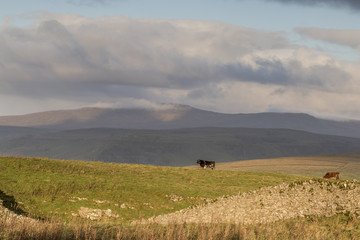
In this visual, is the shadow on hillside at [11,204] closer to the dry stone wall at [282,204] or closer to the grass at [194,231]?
the dry stone wall at [282,204]

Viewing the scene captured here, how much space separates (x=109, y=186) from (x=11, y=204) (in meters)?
13.1

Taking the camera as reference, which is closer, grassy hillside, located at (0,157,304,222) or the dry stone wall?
the dry stone wall

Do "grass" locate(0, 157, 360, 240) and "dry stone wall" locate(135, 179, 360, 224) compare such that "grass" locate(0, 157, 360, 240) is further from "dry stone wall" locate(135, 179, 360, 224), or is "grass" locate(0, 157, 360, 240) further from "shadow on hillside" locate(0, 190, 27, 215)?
"dry stone wall" locate(135, 179, 360, 224)

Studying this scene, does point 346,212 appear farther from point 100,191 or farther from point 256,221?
point 100,191

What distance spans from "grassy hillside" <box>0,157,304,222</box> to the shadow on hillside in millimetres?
87

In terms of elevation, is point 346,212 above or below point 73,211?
above

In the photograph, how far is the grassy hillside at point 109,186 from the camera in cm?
3741

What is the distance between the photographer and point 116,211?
122 ft

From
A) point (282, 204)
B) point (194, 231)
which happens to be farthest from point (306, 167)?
point (194, 231)

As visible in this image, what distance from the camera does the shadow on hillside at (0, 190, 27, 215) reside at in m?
33.7

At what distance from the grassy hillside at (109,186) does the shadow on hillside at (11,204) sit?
0.29 feet

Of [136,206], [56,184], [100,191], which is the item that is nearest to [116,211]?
[136,206]

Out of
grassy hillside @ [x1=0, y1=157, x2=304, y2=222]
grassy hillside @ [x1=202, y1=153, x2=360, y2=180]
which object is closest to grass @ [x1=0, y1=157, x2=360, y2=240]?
grassy hillside @ [x1=0, y1=157, x2=304, y2=222]

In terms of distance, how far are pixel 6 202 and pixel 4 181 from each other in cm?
646
